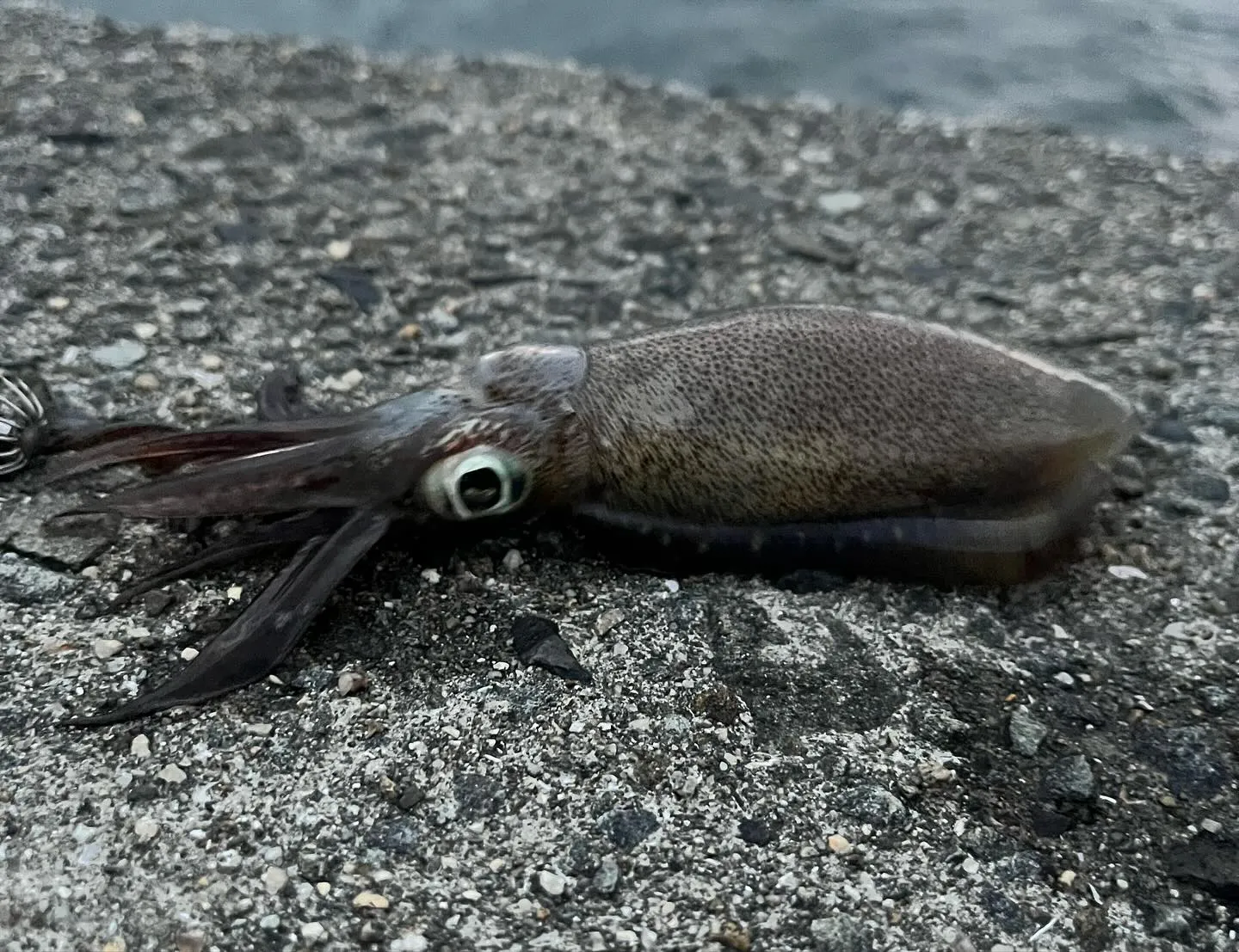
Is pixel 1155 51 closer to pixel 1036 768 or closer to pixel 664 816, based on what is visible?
pixel 1036 768

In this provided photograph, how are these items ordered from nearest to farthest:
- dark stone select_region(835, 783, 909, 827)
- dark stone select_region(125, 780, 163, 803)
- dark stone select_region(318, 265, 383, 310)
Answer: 1. dark stone select_region(125, 780, 163, 803)
2. dark stone select_region(835, 783, 909, 827)
3. dark stone select_region(318, 265, 383, 310)

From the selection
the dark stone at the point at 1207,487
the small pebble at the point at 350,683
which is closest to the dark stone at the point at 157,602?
the small pebble at the point at 350,683

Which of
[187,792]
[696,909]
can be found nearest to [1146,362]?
[696,909]

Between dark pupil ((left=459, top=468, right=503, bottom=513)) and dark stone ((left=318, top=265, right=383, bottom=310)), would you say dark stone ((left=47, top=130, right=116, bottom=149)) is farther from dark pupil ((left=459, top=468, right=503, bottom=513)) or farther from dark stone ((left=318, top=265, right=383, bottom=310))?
dark pupil ((left=459, top=468, right=503, bottom=513))

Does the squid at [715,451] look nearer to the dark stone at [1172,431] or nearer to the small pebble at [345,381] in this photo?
the dark stone at [1172,431]

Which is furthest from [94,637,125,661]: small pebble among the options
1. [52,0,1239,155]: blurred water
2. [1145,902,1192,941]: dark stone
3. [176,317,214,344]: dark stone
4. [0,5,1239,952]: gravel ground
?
[52,0,1239,155]: blurred water

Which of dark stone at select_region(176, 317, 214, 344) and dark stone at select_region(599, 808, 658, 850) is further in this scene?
dark stone at select_region(176, 317, 214, 344)
